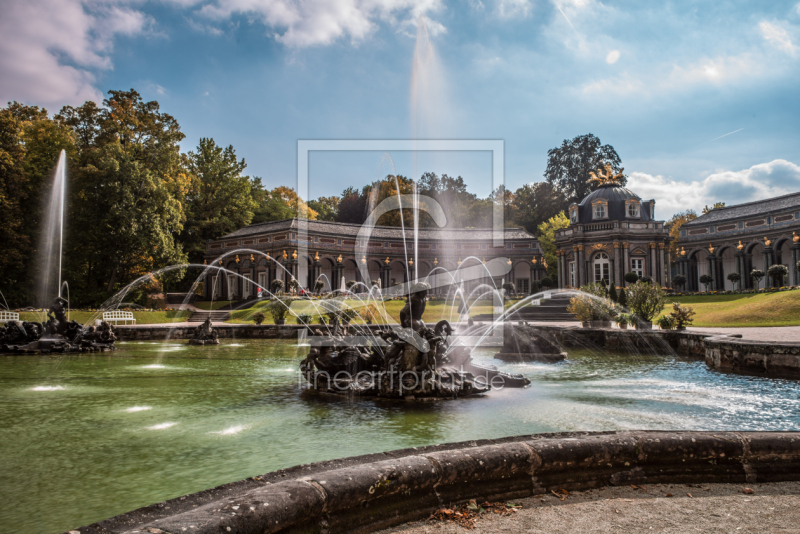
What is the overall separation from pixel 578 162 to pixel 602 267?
29.1 metres

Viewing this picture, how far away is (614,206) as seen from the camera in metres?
46.3

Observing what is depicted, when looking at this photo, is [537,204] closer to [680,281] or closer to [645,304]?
[680,281]

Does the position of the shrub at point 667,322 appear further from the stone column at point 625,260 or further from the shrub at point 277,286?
the stone column at point 625,260

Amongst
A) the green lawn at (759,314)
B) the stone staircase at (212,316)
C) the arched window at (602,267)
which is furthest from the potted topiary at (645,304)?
the arched window at (602,267)

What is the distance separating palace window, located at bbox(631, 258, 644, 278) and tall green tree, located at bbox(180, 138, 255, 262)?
4198 cm

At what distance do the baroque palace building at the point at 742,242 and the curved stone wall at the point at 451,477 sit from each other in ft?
152

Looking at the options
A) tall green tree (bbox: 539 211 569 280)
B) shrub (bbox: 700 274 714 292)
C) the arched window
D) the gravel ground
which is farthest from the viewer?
tall green tree (bbox: 539 211 569 280)

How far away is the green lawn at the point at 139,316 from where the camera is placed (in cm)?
2597

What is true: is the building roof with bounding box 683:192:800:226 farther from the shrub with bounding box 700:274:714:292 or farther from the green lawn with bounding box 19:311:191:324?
the green lawn with bounding box 19:311:191:324

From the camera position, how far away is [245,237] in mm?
54781

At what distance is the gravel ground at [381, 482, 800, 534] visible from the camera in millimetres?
3057

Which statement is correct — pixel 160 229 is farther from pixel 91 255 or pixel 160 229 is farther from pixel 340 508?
pixel 340 508

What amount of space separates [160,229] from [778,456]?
3890 centimetres

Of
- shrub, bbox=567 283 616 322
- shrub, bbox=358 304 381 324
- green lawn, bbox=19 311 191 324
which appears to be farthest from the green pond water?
green lawn, bbox=19 311 191 324
